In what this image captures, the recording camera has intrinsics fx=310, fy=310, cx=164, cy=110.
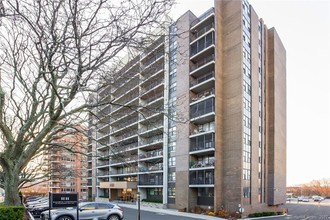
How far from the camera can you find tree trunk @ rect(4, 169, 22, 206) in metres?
9.24

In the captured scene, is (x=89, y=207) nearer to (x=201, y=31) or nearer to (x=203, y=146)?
(x=203, y=146)

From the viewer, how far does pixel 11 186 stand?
9.66m

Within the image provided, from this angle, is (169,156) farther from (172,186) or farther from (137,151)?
(137,151)

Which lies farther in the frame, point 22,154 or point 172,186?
point 172,186

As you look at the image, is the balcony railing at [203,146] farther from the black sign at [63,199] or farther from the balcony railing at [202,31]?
the black sign at [63,199]

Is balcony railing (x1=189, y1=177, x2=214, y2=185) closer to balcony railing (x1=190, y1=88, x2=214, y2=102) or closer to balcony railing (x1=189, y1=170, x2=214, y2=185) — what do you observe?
balcony railing (x1=189, y1=170, x2=214, y2=185)

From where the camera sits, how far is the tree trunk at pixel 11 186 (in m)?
9.24

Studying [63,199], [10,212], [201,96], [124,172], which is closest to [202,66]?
[201,96]

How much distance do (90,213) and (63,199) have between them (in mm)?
7382

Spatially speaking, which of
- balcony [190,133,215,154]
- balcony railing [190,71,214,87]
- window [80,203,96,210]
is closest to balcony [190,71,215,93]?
balcony railing [190,71,214,87]

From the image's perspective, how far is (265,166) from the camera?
139 ft

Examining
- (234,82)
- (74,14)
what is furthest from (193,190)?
(74,14)

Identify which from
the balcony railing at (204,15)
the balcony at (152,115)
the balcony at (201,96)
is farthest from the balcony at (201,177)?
the balcony at (152,115)

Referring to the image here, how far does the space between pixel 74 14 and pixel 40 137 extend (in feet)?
12.8
